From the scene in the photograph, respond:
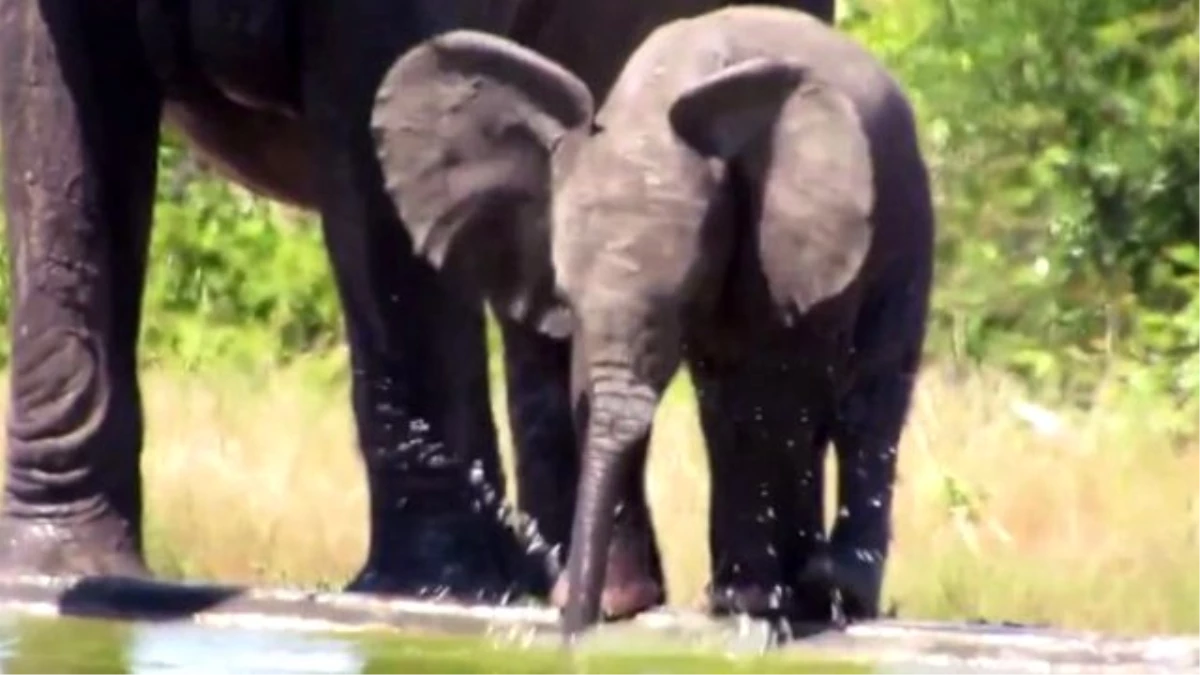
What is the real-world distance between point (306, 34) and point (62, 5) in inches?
13.0

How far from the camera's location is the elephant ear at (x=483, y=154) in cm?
484

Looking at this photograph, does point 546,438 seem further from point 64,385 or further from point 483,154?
point 64,385

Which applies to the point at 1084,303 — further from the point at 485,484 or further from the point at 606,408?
the point at 606,408

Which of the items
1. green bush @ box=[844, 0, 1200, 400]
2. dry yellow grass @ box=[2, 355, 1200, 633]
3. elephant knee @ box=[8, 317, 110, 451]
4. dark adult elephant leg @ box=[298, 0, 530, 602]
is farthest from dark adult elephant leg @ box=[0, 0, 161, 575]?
green bush @ box=[844, 0, 1200, 400]

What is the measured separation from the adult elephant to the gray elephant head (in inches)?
9.1

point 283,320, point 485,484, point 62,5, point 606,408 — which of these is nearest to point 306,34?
point 62,5

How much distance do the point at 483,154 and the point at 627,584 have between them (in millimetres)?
570

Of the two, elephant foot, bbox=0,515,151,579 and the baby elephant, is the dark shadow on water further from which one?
the baby elephant

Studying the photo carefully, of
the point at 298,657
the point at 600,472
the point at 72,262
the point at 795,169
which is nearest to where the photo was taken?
the point at 600,472

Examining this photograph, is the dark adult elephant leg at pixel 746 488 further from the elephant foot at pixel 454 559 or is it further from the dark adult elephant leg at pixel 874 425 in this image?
the elephant foot at pixel 454 559

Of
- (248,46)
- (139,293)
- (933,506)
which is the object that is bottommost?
(933,506)

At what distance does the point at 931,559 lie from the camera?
688 cm

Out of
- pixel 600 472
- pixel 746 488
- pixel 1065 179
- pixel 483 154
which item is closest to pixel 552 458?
pixel 746 488

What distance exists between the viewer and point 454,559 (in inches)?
207
